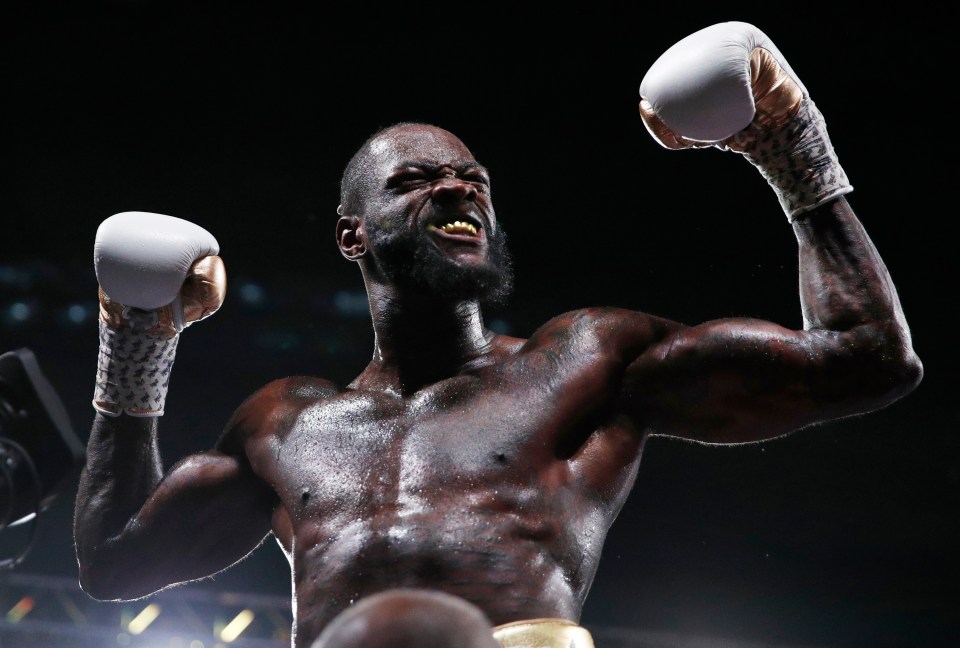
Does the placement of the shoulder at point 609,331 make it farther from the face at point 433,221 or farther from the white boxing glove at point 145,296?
the white boxing glove at point 145,296

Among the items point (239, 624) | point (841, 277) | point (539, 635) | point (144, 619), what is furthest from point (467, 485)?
point (144, 619)

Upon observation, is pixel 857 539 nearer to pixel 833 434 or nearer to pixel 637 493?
pixel 833 434

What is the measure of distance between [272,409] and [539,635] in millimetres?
678

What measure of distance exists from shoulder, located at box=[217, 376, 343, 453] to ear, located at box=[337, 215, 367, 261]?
0.25 metres

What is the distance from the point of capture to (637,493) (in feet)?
14.2

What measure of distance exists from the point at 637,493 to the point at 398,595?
3.37m

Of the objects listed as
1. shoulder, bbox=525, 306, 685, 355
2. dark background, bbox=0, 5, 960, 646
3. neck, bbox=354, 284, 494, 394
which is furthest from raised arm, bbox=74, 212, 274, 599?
dark background, bbox=0, 5, 960, 646

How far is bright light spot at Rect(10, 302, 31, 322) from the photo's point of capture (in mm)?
4082

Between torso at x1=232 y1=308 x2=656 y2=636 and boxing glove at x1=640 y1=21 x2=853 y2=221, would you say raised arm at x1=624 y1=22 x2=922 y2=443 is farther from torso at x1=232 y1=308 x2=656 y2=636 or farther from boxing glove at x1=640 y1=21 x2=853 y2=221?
torso at x1=232 y1=308 x2=656 y2=636

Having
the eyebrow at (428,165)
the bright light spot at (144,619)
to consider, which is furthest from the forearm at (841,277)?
the bright light spot at (144,619)

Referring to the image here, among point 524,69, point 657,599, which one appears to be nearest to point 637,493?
point 657,599

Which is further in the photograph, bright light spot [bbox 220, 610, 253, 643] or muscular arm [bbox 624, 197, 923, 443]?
bright light spot [bbox 220, 610, 253, 643]

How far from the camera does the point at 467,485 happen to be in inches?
60.9

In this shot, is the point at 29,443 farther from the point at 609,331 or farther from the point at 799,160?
the point at 799,160
